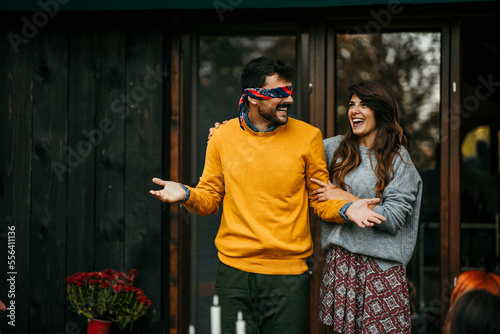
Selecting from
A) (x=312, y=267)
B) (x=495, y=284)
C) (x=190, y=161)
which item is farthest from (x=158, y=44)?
(x=495, y=284)

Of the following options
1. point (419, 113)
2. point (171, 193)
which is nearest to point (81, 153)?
point (171, 193)

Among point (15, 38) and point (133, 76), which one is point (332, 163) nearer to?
point (133, 76)

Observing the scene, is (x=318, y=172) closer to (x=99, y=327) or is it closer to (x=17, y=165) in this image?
(x=99, y=327)

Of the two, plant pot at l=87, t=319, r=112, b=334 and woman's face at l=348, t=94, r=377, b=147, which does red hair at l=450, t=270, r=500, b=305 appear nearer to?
woman's face at l=348, t=94, r=377, b=147

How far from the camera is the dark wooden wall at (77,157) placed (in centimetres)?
361

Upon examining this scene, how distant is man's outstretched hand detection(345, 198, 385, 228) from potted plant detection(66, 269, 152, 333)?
1587 millimetres

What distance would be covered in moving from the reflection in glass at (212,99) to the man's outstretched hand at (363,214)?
1.69 metres

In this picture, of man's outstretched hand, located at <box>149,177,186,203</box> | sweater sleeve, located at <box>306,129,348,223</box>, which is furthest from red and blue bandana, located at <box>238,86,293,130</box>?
man's outstretched hand, located at <box>149,177,186,203</box>

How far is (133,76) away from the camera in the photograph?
11.9 ft

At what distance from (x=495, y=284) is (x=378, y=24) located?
6.94 ft

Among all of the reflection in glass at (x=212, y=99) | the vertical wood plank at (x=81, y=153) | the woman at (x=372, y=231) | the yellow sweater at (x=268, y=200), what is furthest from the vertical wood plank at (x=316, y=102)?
the vertical wood plank at (x=81, y=153)

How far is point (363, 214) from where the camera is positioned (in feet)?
8.45

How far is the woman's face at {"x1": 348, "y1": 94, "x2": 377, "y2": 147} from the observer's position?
111 inches

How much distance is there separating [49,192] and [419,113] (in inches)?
182
